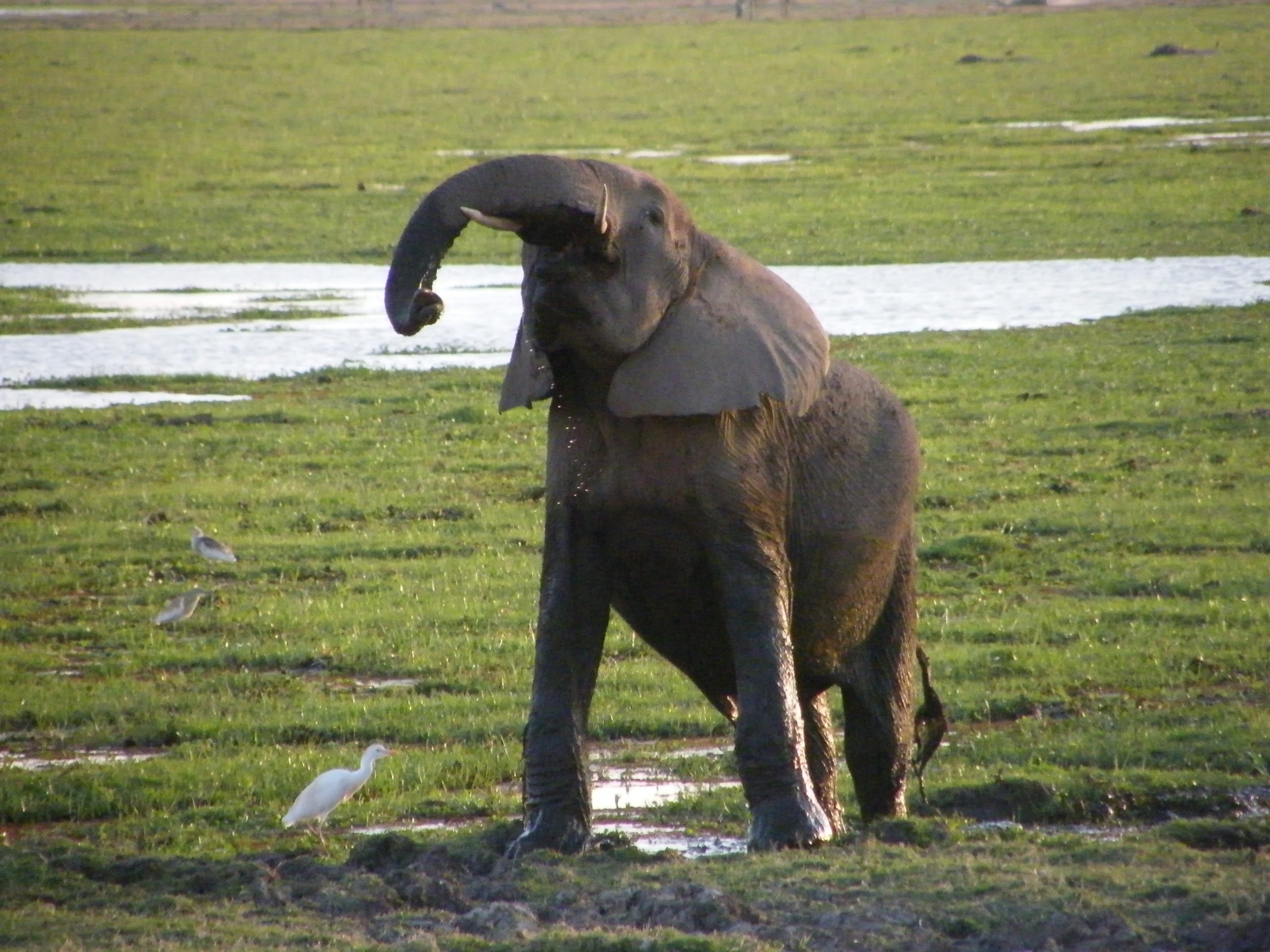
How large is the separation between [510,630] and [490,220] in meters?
5.26

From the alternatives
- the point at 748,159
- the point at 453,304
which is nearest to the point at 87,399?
the point at 453,304

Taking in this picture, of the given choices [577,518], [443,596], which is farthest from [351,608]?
[577,518]

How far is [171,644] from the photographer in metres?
10.7

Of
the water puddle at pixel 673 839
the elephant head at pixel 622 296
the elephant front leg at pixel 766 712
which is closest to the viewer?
the elephant head at pixel 622 296

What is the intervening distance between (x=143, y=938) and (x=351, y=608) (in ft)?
18.2

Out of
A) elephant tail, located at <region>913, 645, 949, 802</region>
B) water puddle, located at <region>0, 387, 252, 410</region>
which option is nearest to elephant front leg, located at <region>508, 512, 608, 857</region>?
elephant tail, located at <region>913, 645, 949, 802</region>

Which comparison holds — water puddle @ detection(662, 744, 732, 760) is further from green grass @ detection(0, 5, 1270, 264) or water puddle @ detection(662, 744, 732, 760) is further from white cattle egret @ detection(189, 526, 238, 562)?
green grass @ detection(0, 5, 1270, 264)

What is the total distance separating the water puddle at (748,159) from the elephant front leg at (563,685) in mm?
31652

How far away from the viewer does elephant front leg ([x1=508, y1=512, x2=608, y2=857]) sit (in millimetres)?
6637

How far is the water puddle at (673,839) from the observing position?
23.5 feet

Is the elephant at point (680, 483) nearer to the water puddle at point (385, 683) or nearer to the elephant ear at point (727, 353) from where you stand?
the elephant ear at point (727, 353)

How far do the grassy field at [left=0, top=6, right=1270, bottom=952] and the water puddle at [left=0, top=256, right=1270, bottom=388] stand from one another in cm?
89

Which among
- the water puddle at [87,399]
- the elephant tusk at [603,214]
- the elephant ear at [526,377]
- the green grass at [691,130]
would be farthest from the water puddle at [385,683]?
the green grass at [691,130]

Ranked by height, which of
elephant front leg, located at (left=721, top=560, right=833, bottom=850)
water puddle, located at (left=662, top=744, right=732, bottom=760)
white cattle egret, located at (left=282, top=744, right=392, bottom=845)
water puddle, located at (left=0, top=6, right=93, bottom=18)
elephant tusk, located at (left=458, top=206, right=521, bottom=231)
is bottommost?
water puddle, located at (left=662, top=744, right=732, bottom=760)
